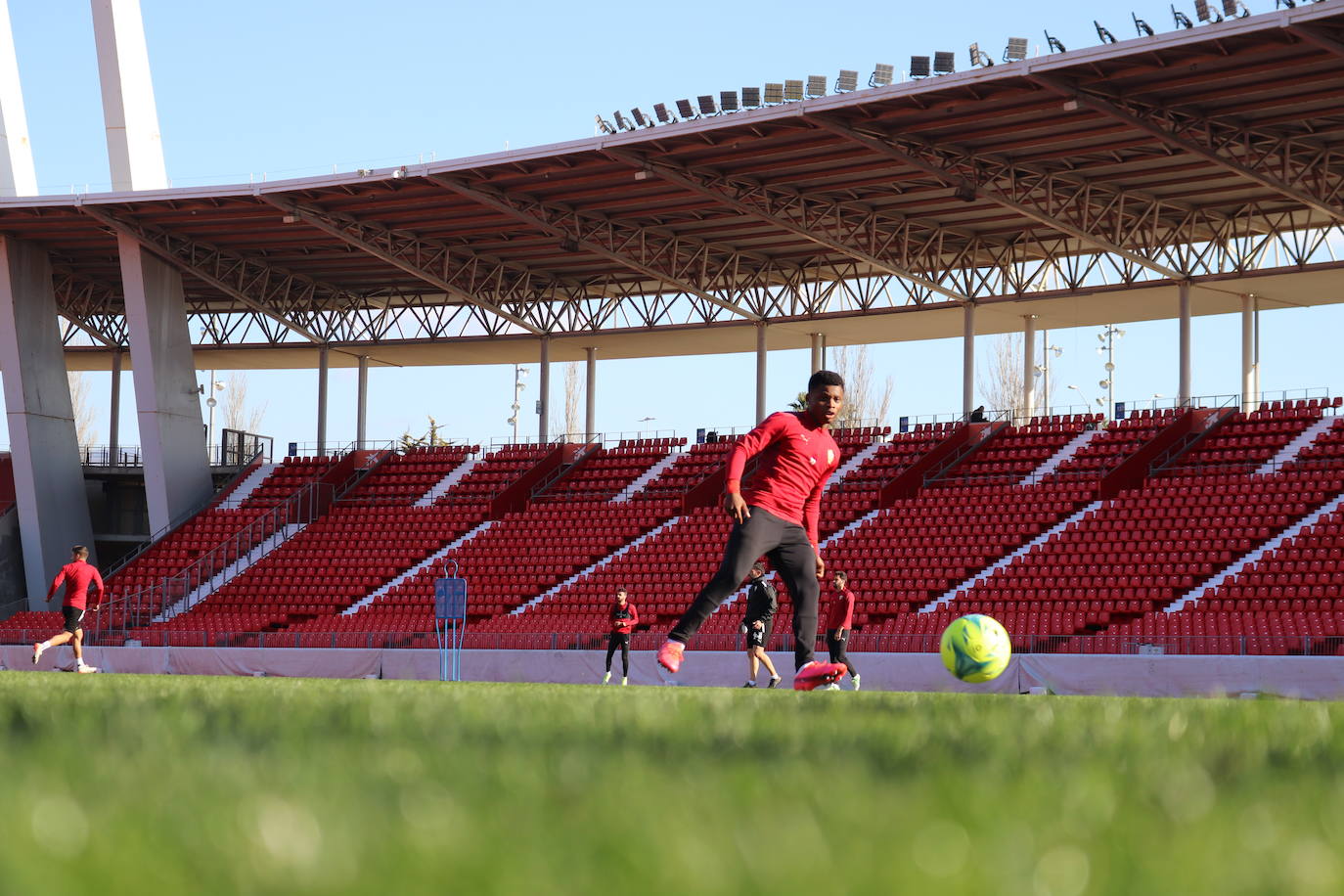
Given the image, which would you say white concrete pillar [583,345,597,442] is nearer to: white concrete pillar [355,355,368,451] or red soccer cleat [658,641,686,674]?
white concrete pillar [355,355,368,451]

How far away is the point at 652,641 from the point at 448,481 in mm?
16815

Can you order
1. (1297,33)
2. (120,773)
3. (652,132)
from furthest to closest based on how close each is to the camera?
(652,132), (1297,33), (120,773)

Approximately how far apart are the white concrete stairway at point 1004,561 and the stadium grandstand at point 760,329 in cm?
11

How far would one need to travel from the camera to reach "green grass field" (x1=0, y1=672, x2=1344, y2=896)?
166cm

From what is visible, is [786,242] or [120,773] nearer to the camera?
[120,773]

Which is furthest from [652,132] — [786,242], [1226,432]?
[1226,432]

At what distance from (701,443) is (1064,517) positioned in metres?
12.2

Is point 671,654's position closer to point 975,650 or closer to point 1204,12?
point 975,650

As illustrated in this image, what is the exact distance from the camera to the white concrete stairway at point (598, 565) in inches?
1316

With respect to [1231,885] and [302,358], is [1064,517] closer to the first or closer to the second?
[302,358]

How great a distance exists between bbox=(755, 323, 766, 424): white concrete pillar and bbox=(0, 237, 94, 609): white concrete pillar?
18.8 m

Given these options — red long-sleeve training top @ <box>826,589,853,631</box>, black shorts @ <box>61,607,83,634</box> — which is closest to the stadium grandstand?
red long-sleeve training top @ <box>826,589,853,631</box>

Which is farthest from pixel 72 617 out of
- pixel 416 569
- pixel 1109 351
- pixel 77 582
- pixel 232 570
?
pixel 1109 351

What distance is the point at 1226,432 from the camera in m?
32.9
